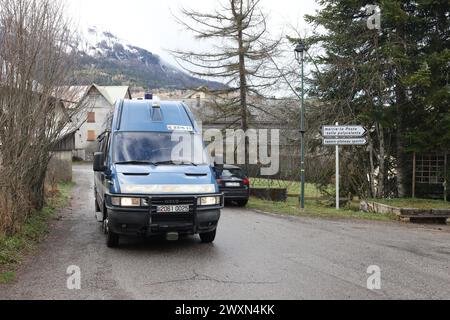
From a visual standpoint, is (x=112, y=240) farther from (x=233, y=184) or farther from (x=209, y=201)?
(x=233, y=184)

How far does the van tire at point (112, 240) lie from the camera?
8.65 meters

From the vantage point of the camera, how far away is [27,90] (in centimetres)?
971

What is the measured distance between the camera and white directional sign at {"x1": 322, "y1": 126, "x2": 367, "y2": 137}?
16.1 metres

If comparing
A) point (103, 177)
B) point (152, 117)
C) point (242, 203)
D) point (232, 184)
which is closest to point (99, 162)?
point (103, 177)

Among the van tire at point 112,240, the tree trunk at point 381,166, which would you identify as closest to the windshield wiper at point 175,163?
the van tire at point 112,240

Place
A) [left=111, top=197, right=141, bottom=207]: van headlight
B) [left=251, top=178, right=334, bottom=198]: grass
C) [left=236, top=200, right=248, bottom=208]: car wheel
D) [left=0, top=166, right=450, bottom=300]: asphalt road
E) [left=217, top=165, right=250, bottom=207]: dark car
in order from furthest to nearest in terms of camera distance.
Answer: [left=251, top=178, right=334, bottom=198]: grass, [left=236, top=200, right=248, bottom=208]: car wheel, [left=217, top=165, right=250, bottom=207]: dark car, [left=111, top=197, right=141, bottom=207]: van headlight, [left=0, top=166, right=450, bottom=300]: asphalt road

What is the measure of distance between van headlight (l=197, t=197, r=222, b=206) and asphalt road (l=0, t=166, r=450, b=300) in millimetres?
907

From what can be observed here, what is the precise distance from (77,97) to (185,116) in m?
4.01

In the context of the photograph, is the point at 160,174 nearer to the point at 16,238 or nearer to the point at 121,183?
Result: the point at 121,183

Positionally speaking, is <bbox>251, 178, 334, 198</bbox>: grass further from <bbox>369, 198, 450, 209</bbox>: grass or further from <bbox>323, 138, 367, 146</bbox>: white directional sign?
<bbox>323, 138, 367, 146</bbox>: white directional sign

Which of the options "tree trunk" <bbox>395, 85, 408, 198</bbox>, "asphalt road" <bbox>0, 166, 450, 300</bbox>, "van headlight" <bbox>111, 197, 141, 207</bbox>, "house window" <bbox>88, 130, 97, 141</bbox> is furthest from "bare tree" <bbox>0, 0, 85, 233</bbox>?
"house window" <bbox>88, 130, 97, 141</bbox>

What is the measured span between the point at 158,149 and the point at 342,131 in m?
8.76

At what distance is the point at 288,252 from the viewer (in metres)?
8.66

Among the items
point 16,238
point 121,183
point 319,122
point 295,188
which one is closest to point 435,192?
point 319,122
